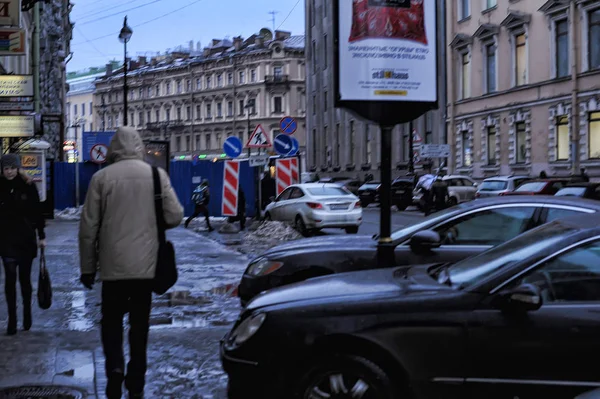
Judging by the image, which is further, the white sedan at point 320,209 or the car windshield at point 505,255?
the white sedan at point 320,209

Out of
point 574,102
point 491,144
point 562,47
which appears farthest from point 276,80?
point 574,102

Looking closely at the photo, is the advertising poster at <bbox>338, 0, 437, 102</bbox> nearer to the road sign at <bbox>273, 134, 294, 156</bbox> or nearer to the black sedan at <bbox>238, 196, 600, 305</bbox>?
the black sedan at <bbox>238, 196, 600, 305</bbox>

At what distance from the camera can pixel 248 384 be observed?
15.6ft

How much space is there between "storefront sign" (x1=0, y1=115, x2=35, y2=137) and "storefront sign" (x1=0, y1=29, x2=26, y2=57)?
22.5 feet

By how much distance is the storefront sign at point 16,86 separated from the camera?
19.7m

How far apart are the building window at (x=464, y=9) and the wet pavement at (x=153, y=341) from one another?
34530 mm

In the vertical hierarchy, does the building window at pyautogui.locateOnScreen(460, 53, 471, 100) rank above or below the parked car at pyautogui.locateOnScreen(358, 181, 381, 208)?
above

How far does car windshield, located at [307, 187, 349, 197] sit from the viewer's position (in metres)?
22.2

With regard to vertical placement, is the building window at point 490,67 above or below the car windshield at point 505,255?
above

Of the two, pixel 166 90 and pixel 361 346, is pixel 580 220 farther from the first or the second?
pixel 166 90

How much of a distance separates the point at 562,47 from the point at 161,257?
3362 cm

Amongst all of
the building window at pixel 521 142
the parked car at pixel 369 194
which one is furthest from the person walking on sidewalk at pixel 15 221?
the parked car at pixel 369 194

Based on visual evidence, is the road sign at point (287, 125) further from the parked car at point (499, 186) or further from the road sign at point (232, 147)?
the parked car at point (499, 186)

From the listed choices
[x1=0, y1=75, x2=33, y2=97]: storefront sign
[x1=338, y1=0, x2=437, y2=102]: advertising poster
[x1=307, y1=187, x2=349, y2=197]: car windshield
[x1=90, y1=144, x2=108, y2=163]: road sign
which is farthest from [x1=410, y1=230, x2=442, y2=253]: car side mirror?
[x1=90, y1=144, x2=108, y2=163]: road sign
